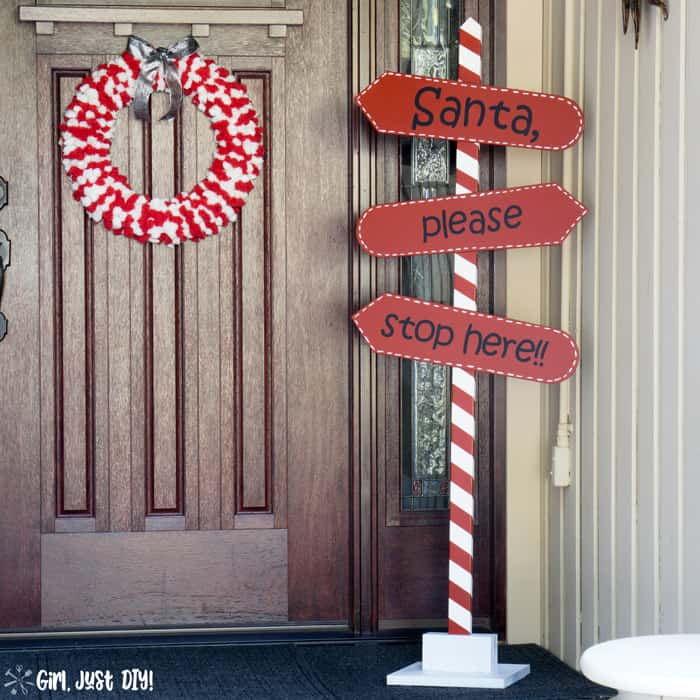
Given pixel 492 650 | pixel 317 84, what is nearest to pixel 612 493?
pixel 492 650

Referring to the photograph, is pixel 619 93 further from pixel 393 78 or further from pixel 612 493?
pixel 612 493

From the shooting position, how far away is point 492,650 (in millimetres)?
3527

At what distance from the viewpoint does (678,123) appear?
3.04 m

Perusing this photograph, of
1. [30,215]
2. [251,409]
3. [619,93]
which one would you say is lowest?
[251,409]

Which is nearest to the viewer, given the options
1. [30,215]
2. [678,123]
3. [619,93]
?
[678,123]

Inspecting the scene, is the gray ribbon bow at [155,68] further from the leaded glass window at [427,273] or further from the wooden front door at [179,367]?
the leaded glass window at [427,273]

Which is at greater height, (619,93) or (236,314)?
(619,93)

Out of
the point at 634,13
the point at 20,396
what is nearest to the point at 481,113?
the point at 634,13

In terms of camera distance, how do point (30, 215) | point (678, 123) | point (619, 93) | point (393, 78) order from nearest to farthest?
point (678, 123)
point (619, 93)
point (393, 78)
point (30, 215)

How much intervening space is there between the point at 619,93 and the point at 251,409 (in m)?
1.53

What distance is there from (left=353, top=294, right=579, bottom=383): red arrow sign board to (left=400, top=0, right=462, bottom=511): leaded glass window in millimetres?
484

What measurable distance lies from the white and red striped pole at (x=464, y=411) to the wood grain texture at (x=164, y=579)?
699 mm

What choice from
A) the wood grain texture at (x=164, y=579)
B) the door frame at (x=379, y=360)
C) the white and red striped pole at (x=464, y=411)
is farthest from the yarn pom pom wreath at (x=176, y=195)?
the wood grain texture at (x=164, y=579)

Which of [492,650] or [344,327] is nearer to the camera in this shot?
[492,650]
